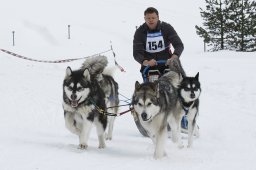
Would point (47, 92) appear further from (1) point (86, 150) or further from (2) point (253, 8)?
(2) point (253, 8)

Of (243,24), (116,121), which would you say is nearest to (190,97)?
(116,121)

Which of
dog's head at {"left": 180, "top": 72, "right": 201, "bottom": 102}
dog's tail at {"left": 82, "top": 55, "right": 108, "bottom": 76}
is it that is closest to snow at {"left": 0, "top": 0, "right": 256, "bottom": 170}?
dog's head at {"left": 180, "top": 72, "right": 201, "bottom": 102}

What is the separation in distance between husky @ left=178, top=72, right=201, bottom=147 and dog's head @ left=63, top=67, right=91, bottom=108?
1472 mm

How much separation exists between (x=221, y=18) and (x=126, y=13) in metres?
13.7

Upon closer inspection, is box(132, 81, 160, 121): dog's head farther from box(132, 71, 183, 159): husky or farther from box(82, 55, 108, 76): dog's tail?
box(82, 55, 108, 76): dog's tail

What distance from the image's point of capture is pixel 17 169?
14.8 feet

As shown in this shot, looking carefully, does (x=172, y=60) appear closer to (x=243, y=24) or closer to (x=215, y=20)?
(x=243, y=24)

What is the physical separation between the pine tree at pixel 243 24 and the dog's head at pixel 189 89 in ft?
64.0

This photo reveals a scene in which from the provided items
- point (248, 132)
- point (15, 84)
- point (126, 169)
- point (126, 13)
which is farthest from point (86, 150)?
point (126, 13)

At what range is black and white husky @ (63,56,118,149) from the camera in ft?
18.6

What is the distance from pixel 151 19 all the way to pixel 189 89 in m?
1.08

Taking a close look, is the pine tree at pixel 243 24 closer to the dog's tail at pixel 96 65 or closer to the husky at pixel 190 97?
the husky at pixel 190 97

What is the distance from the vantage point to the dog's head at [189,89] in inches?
A: 259

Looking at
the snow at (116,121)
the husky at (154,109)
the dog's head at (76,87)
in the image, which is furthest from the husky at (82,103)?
the husky at (154,109)
